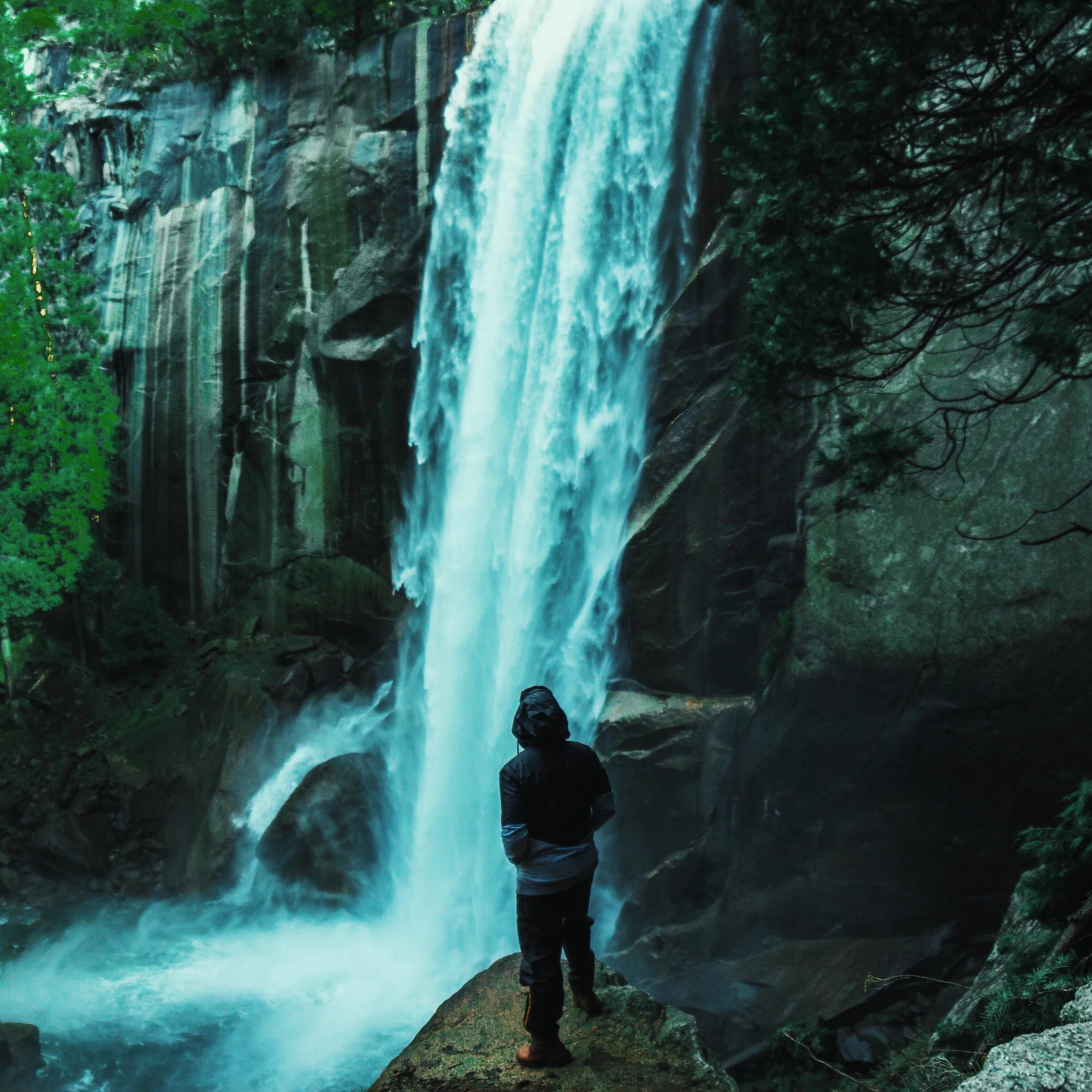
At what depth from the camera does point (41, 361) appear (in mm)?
13773

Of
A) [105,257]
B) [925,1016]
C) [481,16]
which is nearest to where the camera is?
[925,1016]

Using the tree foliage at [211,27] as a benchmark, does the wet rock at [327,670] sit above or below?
below

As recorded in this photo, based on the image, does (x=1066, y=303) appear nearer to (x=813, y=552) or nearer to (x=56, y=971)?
(x=813, y=552)

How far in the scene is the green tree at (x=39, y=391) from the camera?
13328mm

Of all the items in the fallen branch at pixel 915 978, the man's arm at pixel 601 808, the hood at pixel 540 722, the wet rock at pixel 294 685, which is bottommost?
the fallen branch at pixel 915 978

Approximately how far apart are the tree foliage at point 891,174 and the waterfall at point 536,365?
5.41 metres

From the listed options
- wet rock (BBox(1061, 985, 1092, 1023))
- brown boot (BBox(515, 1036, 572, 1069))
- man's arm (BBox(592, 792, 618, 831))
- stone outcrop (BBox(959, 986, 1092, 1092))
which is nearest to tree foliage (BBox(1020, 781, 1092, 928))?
wet rock (BBox(1061, 985, 1092, 1023))

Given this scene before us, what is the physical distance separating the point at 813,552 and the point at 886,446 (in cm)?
397

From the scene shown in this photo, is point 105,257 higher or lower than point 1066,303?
higher

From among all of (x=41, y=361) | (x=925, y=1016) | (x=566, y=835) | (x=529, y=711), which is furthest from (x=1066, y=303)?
(x=41, y=361)

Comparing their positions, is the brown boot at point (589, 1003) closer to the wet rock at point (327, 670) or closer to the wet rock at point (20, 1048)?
the wet rock at point (20, 1048)

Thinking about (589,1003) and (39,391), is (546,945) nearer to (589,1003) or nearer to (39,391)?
(589,1003)

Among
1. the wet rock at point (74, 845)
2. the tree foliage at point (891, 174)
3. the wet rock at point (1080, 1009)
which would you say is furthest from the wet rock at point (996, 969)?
the wet rock at point (74, 845)

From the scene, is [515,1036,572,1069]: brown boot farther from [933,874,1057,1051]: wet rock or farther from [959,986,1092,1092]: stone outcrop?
[959,986,1092,1092]: stone outcrop
